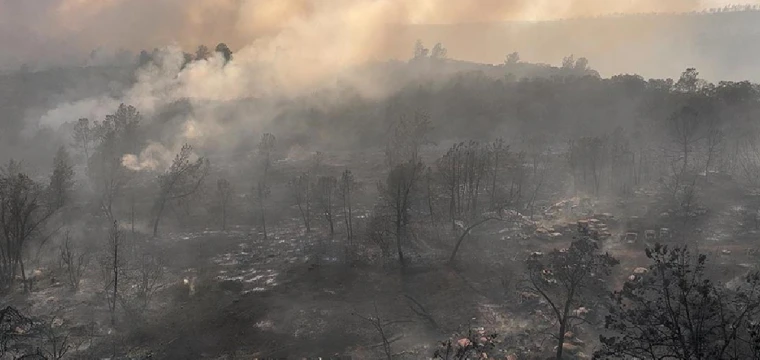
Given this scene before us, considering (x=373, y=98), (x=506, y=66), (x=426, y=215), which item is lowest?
(x=426, y=215)

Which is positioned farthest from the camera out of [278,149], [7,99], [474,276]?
[7,99]

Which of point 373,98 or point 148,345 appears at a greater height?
point 373,98

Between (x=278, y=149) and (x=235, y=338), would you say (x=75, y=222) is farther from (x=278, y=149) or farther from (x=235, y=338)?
(x=278, y=149)

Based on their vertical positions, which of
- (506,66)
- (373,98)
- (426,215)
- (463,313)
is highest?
(506,66)

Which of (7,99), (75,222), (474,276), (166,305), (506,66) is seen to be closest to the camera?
(166,305)

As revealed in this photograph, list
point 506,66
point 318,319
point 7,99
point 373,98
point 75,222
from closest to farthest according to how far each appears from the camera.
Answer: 1. point 318,319
2. point 75,222
3. point 373,98
4. point 7,99
5. point 506,66

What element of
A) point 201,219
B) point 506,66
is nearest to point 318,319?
point 201,219

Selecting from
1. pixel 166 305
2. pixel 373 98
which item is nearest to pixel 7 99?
pixel 373 98

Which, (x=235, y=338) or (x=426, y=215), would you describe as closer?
(x=235, y=338)

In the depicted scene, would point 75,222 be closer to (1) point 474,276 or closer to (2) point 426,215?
(2) point 426,215
